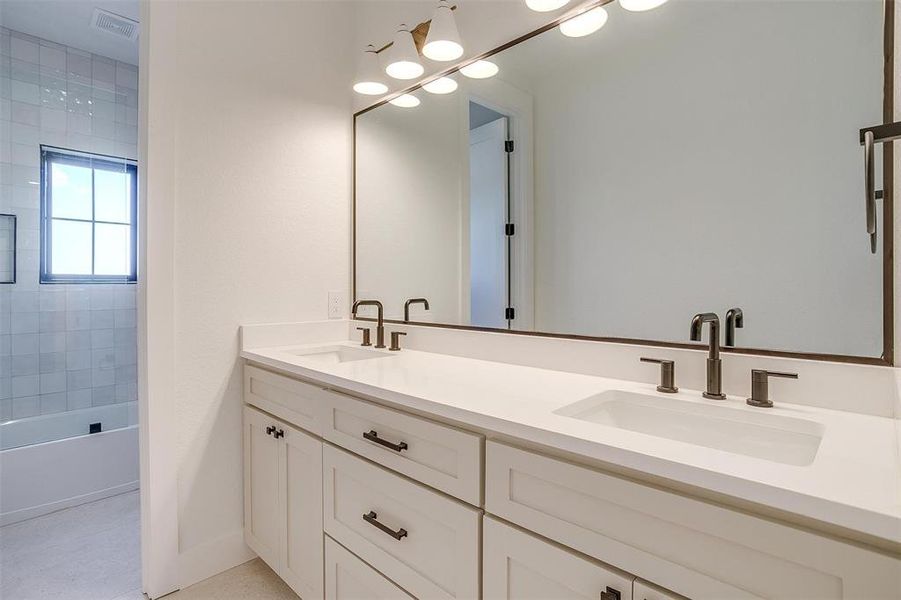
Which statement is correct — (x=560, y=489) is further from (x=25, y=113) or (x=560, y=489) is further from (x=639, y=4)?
(x=25, y=113)

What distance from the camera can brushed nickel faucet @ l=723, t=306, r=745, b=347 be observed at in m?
1.05

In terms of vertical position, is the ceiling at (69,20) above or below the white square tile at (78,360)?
above

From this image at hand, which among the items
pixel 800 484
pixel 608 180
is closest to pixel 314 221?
pixel 608 180

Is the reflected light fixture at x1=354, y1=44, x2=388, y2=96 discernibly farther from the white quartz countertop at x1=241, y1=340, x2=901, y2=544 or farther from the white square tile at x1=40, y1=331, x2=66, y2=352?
the white square tile at x1=40, y1=331, x2=66, y2=352

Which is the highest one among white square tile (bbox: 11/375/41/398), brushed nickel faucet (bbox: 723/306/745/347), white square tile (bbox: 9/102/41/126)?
white square tile (bbox: 9/102/41/126)

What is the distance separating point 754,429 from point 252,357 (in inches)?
64.6

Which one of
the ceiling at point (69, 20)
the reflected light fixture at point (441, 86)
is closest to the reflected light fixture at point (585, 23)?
the reflected light fixture at point (441, 86)

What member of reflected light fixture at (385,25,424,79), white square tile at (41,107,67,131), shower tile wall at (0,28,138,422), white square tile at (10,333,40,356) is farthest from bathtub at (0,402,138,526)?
reflected light fixture at (385,25,424,79)

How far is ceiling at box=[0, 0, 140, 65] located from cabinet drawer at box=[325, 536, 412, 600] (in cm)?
280

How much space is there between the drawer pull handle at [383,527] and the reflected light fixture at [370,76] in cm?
166

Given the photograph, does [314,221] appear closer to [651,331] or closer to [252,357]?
[252,357]

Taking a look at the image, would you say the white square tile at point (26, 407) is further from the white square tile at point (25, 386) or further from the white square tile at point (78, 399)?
the white square tile at point (78, 399)

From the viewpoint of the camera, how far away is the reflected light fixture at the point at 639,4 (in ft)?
4.01

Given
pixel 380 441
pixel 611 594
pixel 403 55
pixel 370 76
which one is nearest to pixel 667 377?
pixel 611 594
